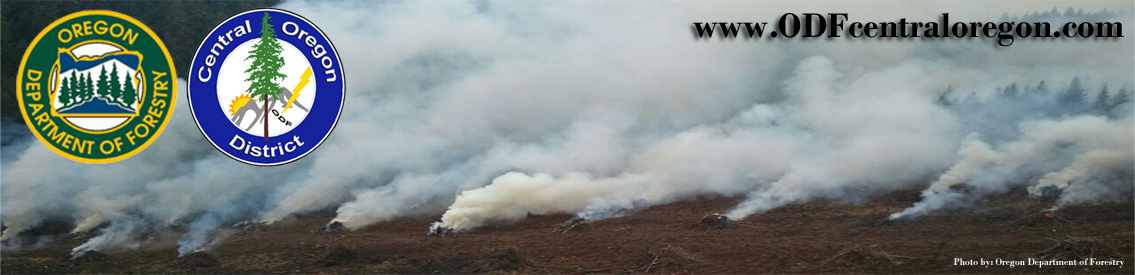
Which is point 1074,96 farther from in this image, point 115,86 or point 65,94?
point 65,94

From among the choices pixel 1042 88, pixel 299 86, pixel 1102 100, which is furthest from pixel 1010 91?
pixel 299 86

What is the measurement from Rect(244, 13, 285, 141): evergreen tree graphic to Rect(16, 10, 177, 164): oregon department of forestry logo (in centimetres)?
161

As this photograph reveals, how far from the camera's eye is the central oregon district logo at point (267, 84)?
1019cm

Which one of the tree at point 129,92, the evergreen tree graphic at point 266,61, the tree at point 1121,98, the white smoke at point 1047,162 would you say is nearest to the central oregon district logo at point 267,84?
the evergreen tree graphic at point 266,61

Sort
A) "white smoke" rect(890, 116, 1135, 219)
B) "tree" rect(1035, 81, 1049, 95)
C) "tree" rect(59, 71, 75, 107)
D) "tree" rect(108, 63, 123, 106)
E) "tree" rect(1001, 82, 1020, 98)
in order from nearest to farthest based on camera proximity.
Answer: "white smoke" rect(890, 116, 1135, 219)
"tree" rect(1035, 81, 1049, 95)
"tree" rect(1001, 82, 1020, 98)
"tree" rect(108, 63, 123, 106)
"tree" rect(59, 71, 75, 107)

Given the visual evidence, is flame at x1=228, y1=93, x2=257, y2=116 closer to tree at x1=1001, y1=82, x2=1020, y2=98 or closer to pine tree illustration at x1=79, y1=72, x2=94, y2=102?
pine tree illustration at x1=79, y1=72, x2=94, y2=102

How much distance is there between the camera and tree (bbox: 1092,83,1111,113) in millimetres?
10273

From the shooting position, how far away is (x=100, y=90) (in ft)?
35.9

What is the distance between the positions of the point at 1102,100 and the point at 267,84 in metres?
10.7

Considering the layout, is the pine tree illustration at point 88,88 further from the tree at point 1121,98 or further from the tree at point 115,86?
the tree at point 1121,98

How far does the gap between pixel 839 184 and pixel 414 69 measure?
633 cm

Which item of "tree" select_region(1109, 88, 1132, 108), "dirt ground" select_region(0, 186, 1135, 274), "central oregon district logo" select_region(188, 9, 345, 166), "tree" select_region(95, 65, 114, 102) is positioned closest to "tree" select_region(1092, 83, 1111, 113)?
"tree" select_region(1109, 88, 1132, 108)

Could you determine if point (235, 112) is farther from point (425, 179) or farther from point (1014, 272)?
Result: point (1014, 272)

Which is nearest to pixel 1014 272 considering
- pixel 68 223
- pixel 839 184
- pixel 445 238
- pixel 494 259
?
pixel 839 184
